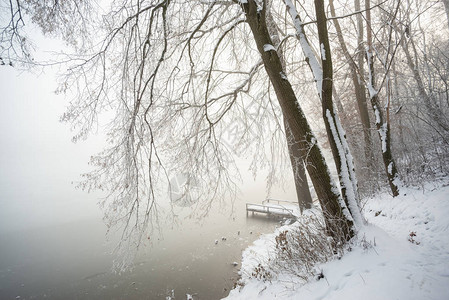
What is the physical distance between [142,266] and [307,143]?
1450 cm

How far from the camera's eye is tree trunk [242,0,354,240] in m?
2.83

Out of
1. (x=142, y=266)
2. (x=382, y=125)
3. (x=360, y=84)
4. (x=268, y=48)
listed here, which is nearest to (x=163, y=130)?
(x=268, y=48)

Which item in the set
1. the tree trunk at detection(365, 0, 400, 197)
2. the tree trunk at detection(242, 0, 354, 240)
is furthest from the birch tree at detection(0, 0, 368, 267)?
the tree trunk at detection(365, 0, 400, 197)

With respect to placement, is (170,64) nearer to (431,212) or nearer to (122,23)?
(122,23)

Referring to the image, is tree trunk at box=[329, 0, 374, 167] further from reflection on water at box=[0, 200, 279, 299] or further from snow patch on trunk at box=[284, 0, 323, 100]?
reflection on water at box=[0, 200, 279, 299]

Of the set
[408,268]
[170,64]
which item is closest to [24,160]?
[170,64]

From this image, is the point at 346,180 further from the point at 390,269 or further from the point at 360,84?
the point at 360,84

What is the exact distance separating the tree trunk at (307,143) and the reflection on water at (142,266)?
4.60 meters

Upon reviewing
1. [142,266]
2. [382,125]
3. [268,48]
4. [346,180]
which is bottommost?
[142,266]

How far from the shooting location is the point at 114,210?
3.04 m

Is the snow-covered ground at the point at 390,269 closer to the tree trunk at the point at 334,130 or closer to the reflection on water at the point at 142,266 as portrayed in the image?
the tree trunk at the point at 334,130

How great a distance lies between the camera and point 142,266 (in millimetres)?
13297

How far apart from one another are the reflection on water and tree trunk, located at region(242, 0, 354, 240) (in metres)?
4.60

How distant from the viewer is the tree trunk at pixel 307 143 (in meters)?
2.83
